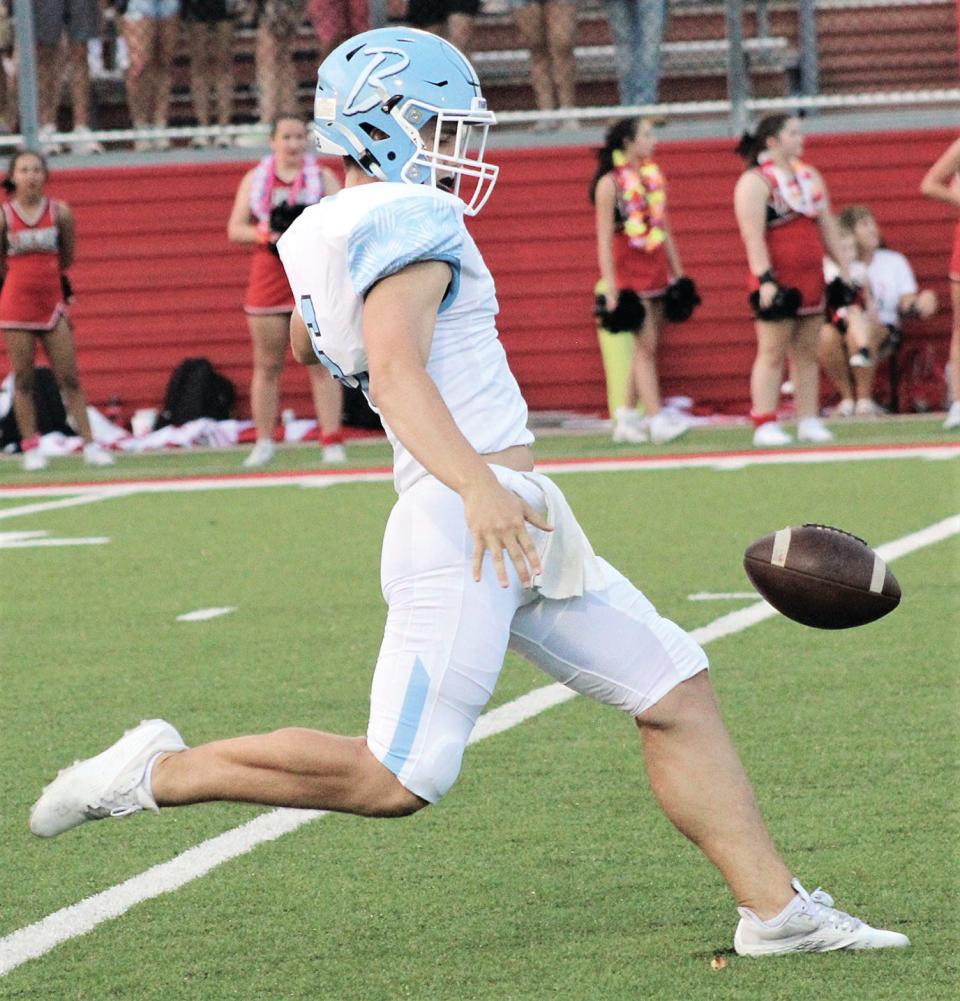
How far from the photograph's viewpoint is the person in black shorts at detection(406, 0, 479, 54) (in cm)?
1515

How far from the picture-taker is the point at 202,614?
7.57m

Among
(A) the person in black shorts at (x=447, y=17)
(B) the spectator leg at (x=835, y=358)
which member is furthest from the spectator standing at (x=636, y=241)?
(A) the person in black shorts at (x=447, y=17)

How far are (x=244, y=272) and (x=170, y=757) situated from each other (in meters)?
12.2

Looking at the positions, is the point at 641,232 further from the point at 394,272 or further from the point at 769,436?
the point at 394,272

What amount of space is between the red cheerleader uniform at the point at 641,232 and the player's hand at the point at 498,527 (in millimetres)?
9942

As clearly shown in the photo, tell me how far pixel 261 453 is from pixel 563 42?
427 cm

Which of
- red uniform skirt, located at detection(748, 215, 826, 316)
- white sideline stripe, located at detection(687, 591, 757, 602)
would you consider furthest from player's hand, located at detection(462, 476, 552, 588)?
red uniform skirt, located at detection(748, 215, 826, 316)

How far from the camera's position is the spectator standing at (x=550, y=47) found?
15227 mm

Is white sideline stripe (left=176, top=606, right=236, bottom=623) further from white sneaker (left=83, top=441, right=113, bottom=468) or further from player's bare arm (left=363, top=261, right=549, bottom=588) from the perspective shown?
white sneaker (left=83, top=441, right=113, bottom=468)

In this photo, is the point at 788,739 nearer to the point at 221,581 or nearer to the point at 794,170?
the point at 221,581

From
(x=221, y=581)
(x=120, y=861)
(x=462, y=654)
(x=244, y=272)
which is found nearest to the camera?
(x=462, y=654)

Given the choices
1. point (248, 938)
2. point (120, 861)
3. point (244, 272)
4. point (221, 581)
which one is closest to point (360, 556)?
point (221, 581)

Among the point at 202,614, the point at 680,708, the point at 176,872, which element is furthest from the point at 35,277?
the point at 680,708

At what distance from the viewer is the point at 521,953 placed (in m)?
3.68
